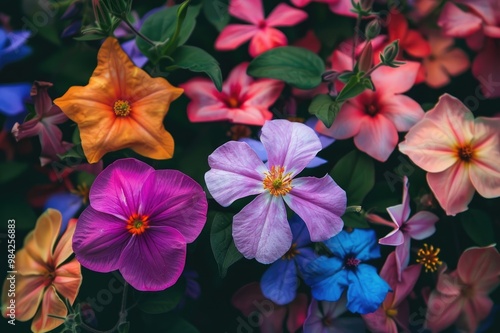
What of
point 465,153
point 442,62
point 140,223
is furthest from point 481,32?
point 140,223

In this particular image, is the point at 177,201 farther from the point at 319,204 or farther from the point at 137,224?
the point at 319,204

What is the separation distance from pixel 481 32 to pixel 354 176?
1.02 ft

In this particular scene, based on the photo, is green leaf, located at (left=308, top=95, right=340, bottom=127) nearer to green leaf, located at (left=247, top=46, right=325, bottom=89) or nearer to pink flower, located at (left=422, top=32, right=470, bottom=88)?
green leaf, located at (left=247, top=46, right=325, bottom=89)

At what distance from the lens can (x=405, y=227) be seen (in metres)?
0.68

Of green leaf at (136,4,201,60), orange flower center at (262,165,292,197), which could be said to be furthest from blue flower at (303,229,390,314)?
green leaf at (136,4,201,60)

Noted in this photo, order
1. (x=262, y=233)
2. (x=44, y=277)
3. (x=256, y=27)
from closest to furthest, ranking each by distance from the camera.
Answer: (x=262, y=233), (x=44, y=277), (x=256, y=27)

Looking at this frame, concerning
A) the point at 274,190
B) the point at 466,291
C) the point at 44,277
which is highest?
the point at 274,190

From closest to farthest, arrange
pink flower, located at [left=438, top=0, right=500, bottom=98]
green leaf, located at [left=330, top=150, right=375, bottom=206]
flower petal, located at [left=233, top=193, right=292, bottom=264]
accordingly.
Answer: flower petal, located at [left=233, top=193, right=292, bottom=264] < green leaf, located at [left=330, top=150, right=375, bottom=206] < pink flower, located at [left=438, top=0, right=500, bottom=98]

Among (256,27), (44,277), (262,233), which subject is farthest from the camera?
(256,27)

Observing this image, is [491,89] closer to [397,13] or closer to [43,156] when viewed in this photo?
[397,13]

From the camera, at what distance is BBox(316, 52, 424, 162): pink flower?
2.32ft

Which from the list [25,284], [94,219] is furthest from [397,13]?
[25,284]

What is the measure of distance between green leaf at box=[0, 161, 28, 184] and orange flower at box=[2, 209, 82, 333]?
3.8 inches

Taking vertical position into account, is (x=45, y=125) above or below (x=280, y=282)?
above
